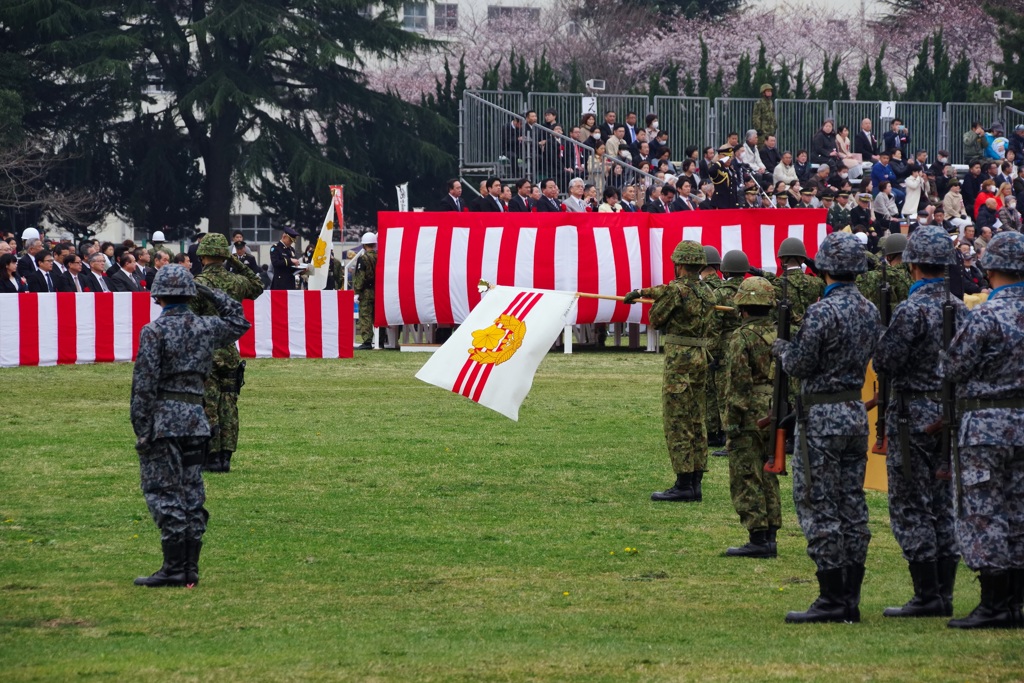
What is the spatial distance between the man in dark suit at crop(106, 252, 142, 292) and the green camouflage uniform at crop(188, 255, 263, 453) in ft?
36.8

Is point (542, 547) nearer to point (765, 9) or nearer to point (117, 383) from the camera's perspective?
point (117, 383)

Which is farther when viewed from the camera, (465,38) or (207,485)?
(465,38)

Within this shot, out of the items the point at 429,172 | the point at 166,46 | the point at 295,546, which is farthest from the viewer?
the point at 429,172

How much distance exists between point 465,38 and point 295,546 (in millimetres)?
59978

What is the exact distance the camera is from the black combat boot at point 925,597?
8.27 metres

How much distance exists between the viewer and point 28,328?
22.5 m

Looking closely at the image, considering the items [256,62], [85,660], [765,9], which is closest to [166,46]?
[256,62]

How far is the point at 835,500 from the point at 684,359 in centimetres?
401

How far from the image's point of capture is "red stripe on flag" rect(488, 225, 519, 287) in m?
24.7

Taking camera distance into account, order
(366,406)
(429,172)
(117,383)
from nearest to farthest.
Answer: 1. (366,406)
2. (117,383)
3. (429,172)

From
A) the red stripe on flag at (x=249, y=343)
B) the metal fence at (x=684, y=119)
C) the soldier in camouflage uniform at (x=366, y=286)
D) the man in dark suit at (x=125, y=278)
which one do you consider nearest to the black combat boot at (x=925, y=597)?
the red stripe on flag at (x=249, y=343)

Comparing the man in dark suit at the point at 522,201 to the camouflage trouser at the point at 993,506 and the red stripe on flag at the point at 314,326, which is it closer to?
the red stripe on flag at the point at 314,326

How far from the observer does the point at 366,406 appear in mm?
18500

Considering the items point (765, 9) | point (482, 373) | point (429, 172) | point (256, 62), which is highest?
point (765, 9)
